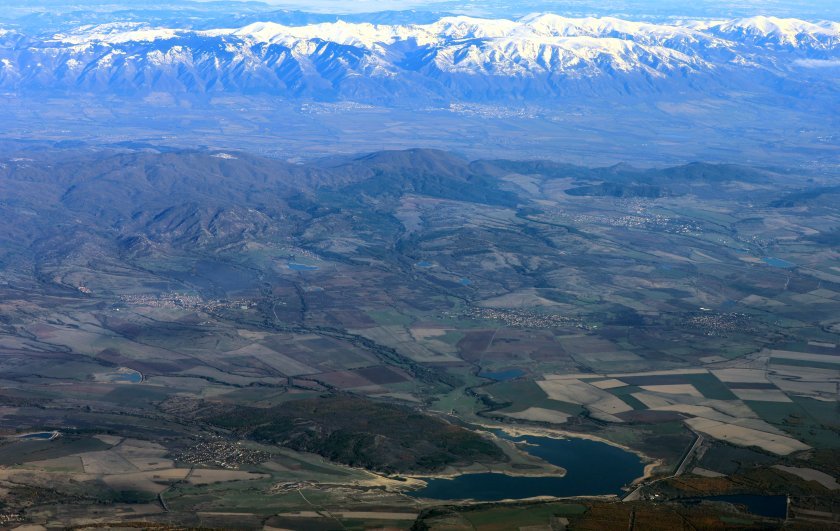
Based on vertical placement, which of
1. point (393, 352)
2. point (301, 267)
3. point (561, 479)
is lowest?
point (301, 267)

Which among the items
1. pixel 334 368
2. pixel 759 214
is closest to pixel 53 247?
pixel 334 368

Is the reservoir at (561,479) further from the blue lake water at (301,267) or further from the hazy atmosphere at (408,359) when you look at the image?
the blue lake water at (301,267)

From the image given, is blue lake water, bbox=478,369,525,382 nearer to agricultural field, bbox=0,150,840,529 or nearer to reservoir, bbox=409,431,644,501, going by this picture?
agricultural field, bbox=0,150,840,529

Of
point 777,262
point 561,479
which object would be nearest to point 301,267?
point 777,262

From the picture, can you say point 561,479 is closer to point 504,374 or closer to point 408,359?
point 504,374

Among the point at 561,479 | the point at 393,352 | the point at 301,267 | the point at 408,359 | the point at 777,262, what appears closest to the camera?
the point at 561,479
